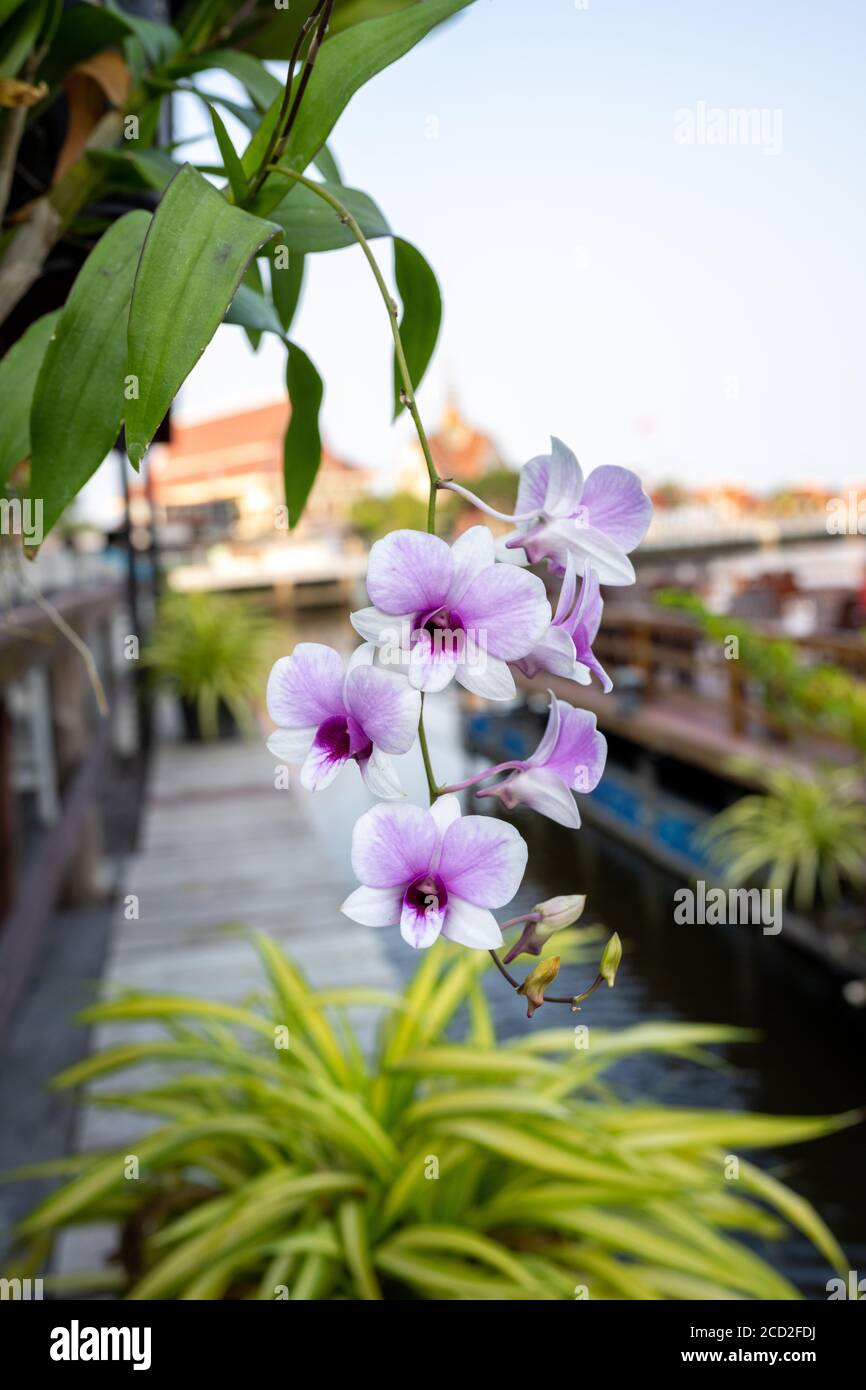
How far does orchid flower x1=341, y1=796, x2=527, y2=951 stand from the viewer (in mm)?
202

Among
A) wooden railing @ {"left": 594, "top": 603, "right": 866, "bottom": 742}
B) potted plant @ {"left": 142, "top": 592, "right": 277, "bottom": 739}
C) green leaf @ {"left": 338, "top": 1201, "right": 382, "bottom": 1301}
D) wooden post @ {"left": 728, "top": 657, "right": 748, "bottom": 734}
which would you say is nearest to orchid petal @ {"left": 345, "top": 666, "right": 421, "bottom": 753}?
green leaf @ {"left": 338, "top": 1201, "right": 382, "bottom": 1301}

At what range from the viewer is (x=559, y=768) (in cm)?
23

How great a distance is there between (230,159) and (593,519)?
138 millimetres

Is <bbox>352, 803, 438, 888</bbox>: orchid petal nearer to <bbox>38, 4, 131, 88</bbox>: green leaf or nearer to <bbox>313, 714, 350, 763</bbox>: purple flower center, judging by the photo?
<bbox>313, 714, 350, 763</bbox>: purple flower center

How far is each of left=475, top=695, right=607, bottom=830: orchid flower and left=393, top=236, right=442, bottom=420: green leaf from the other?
0.17 m

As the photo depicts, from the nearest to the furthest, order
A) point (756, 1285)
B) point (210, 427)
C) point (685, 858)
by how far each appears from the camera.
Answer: point (756, 1285)
point (685, 858)
point (210, 427)

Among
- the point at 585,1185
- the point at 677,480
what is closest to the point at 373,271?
the point at 585,1185

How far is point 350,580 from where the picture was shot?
17984mm

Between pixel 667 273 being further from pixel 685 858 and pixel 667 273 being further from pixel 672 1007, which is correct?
pixel 685 858

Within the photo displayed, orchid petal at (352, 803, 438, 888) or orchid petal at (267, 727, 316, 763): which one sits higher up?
orchid petal at (267, 727, 316, 763)

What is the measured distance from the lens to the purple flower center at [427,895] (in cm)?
21

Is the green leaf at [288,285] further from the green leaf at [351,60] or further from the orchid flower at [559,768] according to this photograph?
the orchid flower at [559,768]

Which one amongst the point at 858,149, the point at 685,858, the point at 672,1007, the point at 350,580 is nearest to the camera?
the point at 858,149
